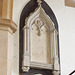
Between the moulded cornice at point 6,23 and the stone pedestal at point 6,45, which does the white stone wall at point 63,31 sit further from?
the moulded cornice at point 6,23

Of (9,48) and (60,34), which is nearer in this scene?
(9,48)

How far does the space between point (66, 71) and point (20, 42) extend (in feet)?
3.72

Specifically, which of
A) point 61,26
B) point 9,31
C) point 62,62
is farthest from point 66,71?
point 9,31

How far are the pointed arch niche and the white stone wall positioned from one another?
108 millimetres

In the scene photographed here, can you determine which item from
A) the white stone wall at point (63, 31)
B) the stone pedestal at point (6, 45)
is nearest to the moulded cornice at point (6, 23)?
the stone pedestal at point (6, 45)

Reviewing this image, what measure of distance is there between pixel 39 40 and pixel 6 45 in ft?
3.03

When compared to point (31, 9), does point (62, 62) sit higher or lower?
lower

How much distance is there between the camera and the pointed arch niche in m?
5.90

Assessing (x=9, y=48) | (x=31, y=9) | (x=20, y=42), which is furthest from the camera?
(x=31, y=9)

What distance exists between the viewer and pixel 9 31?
5664 millimetres

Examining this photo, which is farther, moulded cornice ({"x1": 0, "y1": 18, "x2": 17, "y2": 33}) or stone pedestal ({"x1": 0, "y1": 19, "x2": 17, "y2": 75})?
moulded cornice ({"x1": 0, "y1": 18, "x2": 17, "y2": 33})

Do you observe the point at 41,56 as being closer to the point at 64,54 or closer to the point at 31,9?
the point at 64,54

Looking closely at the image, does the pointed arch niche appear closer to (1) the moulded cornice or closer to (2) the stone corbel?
(2) the stone corbel

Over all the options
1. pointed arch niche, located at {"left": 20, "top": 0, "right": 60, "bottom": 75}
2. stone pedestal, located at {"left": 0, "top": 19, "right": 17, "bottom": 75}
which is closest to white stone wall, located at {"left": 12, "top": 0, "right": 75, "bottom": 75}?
pointed arch niche, located at {"left": 20, "top": 0, "right": 60, "bottom": 75}
